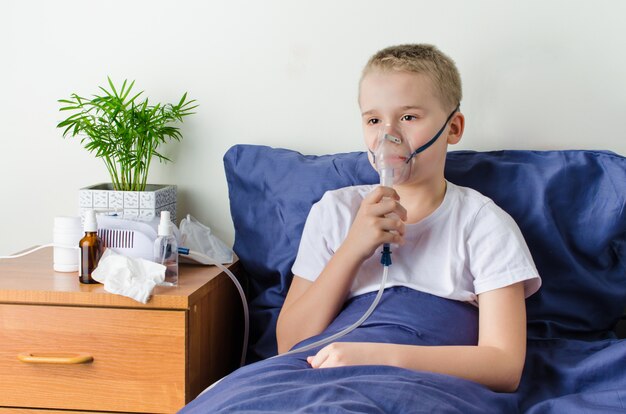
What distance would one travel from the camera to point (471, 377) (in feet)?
3.95

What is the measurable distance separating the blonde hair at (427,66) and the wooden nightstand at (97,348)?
1.87 feet

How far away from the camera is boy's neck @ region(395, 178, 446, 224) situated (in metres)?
1.44

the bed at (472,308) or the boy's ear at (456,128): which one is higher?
the boy's ear at (456,128)

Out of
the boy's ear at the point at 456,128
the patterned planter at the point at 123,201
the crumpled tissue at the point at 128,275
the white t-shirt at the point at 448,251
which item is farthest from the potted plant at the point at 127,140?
the boy's ear at the point at 456,128

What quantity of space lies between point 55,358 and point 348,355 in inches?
22.5

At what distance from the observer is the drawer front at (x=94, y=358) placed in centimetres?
136

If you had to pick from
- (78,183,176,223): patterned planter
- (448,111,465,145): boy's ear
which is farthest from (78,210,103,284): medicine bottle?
(448,111,465,145): boy's ear

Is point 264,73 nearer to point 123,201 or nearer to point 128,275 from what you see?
point 123,201

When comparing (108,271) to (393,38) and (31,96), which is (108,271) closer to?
(31,96)

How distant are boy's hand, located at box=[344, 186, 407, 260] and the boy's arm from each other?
20 cm

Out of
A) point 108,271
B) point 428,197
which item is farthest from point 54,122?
point 428,197

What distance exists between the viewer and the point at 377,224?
1.31 metres

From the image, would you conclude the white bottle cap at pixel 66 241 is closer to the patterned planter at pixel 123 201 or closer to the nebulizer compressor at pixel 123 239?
the nebulizer compressor at pixel 123 239

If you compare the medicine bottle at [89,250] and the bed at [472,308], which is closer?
the bed at [472,308]
